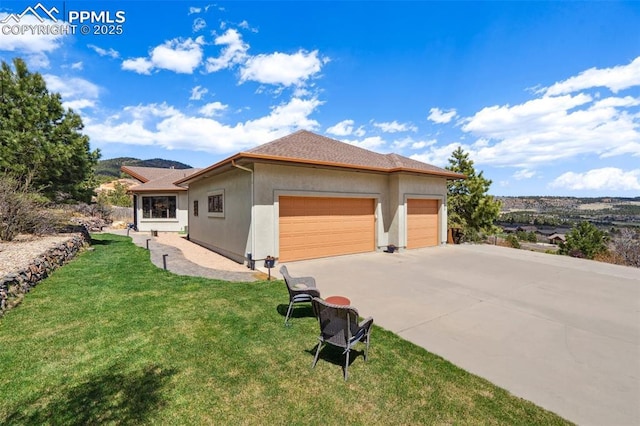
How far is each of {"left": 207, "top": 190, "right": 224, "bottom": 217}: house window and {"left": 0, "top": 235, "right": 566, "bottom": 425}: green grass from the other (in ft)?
22.2

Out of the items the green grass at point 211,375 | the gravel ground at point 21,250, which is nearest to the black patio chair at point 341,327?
the green grass at point 211,375

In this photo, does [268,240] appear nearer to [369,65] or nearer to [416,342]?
[416,342]

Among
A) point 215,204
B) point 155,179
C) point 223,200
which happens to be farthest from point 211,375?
point 155,179

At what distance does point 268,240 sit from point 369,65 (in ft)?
34.9

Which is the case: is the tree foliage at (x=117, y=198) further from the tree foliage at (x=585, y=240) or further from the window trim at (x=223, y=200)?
the tree foliage at (x=585, y=240)

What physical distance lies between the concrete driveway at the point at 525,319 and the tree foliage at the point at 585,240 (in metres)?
15.5

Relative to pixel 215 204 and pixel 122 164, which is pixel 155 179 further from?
pixel 122 164

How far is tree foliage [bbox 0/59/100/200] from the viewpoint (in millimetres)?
10445

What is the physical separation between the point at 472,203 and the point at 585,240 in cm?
1187

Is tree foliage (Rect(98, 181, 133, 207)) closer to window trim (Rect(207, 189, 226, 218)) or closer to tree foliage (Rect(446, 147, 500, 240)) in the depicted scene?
window trim (Rect(207, 189, 226, 218))

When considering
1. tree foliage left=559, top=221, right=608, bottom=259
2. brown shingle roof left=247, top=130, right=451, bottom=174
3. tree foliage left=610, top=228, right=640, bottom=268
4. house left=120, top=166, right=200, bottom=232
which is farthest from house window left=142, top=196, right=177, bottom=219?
tree foliage left=559, top=221, right=608, bottom=259

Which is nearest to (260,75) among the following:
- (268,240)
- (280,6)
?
(280,6)

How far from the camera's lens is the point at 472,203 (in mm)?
18297

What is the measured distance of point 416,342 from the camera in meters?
4.22
